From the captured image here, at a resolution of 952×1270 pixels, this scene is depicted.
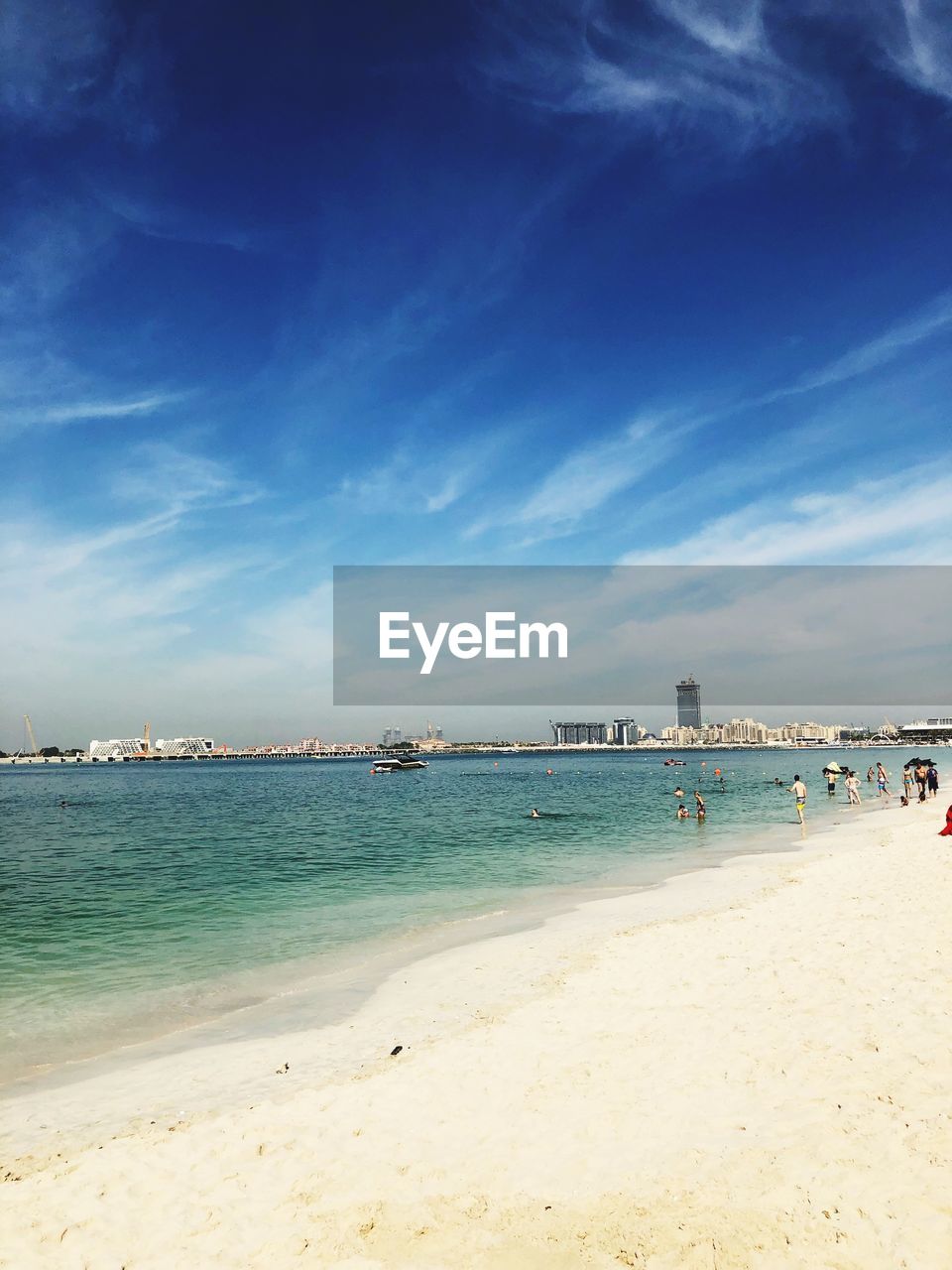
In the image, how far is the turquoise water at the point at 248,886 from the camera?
1187 centimetres

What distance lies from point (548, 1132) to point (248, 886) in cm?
1711

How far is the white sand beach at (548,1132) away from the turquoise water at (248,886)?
310 cm

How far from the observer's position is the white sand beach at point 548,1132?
4941 mm

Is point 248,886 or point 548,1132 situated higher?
point 548,1132

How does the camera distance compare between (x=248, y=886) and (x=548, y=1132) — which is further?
(x=248, y=886)

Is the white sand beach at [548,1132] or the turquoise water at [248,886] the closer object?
the white sand beach at [548,1132]

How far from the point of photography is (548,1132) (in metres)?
6.27

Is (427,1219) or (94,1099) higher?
(427,1219)

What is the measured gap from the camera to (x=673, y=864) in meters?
23.5

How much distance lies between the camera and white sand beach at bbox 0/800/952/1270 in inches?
195

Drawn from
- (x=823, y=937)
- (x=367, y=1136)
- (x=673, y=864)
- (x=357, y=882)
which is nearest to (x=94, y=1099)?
(x=367, y=1136)

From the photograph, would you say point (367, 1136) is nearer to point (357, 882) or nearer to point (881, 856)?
point (357, 882)

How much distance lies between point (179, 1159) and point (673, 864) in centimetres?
1964

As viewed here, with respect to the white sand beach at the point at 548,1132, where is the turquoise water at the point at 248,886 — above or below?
below
